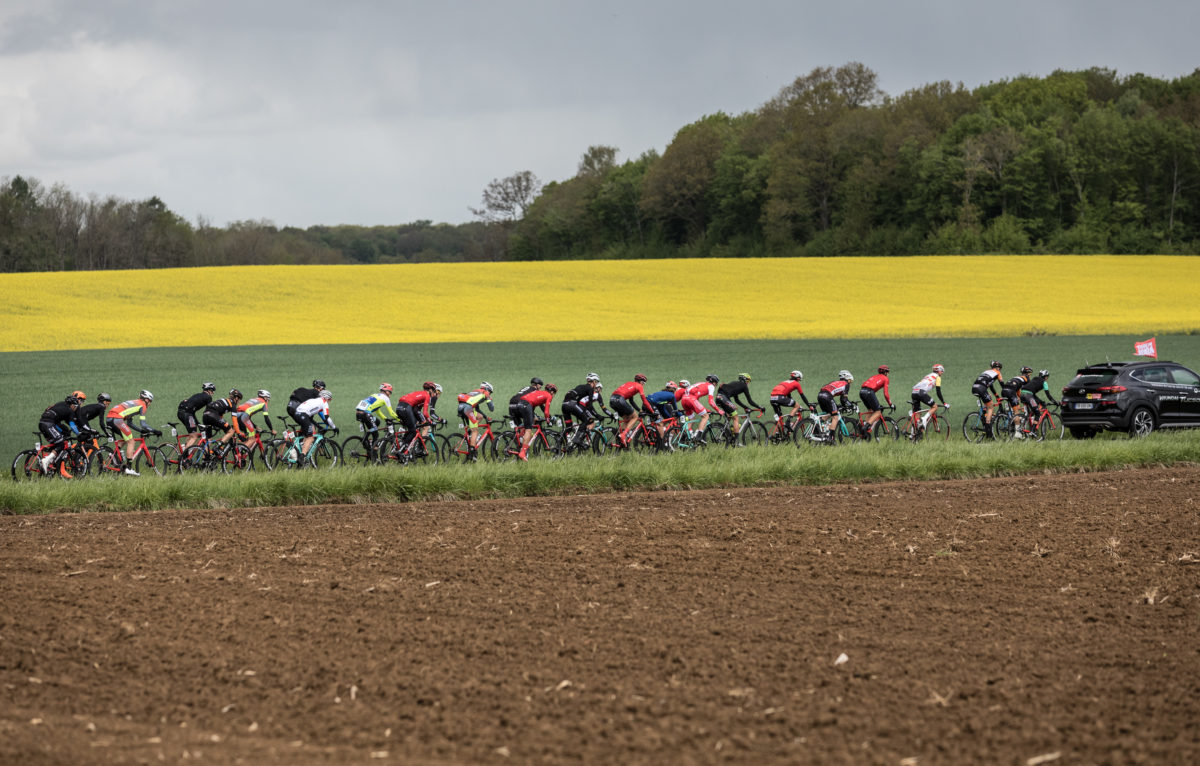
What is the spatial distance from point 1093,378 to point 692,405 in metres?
8.71

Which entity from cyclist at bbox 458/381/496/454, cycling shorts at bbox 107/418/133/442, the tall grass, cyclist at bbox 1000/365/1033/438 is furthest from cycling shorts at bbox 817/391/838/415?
cycling shorts at bbox 107/418/133/442

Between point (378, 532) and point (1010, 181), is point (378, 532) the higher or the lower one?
the lower one

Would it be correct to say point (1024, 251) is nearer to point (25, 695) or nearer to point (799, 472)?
point (799, 472)

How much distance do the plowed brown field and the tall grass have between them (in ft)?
8.89

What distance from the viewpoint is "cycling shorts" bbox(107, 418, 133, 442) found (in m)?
20.7

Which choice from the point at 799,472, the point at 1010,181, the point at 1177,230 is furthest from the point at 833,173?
the point at 799,472

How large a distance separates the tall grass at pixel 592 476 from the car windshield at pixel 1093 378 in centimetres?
388

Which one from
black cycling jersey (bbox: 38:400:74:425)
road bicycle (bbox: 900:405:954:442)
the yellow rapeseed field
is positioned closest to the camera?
black cycling jersey (bbox: 38:400:74:425)

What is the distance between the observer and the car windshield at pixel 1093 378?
24250 mm

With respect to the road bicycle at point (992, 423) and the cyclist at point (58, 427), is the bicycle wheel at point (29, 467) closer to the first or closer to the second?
the cyclist at point (58, 427)

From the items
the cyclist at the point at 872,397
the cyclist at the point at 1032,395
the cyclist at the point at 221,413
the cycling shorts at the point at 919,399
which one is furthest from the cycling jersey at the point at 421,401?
the cyclist at the point at 1032,395

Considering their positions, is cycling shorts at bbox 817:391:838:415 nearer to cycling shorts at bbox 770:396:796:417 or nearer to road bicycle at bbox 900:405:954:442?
cycling shorts at bbox 770:396:796:417

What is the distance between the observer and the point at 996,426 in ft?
82.3

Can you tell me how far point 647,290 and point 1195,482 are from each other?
126 ft
